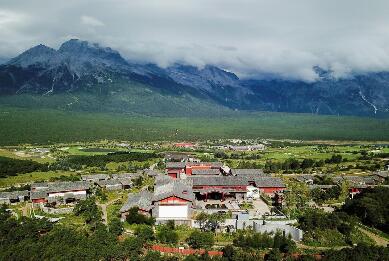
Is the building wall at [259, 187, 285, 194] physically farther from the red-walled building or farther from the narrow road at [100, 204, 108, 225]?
the narrow road at [100, 204, 108, 225]

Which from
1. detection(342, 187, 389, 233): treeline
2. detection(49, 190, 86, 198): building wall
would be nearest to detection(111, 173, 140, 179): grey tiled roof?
detection(49, 190, 86, 198): building wall

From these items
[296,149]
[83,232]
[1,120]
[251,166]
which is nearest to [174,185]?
[83,232]

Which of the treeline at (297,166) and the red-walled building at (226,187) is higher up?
the treeline at (297,166)

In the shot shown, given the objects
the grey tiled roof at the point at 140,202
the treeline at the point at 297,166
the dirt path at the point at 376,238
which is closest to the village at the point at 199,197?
the grey tiled roof at the point at 140,202

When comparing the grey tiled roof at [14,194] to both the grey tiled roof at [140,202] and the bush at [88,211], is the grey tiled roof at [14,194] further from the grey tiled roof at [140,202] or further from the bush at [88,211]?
the grey tiled roof at [140,202]

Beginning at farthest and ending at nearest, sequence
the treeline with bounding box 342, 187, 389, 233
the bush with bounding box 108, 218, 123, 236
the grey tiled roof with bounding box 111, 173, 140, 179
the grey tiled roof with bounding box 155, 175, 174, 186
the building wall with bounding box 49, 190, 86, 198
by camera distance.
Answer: the grey tiled roof with bounding box 111, 173, 140, 179
the grey tiled roof with bounding box 155, 175, 174, 186
the building wall with bounding box 49, 190, 86, 198
the treeline with bounding box 342, 187, 389, 233
the bush with bounding box 108, 218, 123, 236

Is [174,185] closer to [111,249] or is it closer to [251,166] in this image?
[111,249]

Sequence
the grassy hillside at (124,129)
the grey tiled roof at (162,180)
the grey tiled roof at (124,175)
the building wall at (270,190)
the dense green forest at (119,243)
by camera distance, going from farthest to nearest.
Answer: the grassy hillside at (124,129), the grey tiled roof at (124,175), the building wall at (270,190), the grey tiled roof at (162,180), the dense green forest at (119,243)
